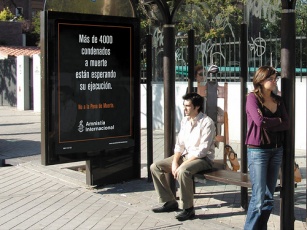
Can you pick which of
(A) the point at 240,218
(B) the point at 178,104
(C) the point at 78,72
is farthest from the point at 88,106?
(B) the point at 178,104

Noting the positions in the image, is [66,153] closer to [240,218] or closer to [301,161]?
[240,218]

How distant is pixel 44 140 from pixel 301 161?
4714 millimetres

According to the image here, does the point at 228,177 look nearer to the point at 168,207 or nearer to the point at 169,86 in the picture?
the point at 168,207

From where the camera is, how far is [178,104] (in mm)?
12992

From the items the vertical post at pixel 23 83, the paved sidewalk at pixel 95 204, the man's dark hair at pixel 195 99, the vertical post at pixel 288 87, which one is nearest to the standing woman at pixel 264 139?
the vertical post at pixel 288 87

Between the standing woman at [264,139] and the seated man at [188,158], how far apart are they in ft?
3.21

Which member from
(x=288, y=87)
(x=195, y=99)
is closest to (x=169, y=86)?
(x=195, y=99)

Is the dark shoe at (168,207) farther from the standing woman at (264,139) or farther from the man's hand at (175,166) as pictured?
the standing woman at (264,139)

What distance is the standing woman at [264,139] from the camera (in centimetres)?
→ 475

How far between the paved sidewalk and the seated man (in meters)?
0.20

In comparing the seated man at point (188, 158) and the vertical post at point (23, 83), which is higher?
the vertical post at point (23, 83)

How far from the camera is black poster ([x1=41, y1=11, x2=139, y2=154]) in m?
6.71

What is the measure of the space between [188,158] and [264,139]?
136cm

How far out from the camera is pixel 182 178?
18.6ft
